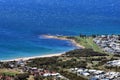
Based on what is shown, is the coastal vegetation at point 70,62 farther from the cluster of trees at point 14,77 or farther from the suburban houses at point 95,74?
the cluster of trees at point 14,77

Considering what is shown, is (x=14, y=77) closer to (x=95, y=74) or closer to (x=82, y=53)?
(x=95, y=74)

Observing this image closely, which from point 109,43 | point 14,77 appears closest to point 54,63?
point 14,77

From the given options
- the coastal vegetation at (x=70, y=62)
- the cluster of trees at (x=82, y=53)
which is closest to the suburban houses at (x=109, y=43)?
the coastal vegetation at (x=70, y=62)

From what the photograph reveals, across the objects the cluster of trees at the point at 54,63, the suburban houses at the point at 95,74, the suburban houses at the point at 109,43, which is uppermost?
the suburban houses at the point at 109,43

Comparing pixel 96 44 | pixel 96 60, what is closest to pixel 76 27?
pixel 96 44

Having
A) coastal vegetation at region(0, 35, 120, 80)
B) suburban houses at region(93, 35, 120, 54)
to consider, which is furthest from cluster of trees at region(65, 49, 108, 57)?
suburban houses at region(93, 35, 120, 54)

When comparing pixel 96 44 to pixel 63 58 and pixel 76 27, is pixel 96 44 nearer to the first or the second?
pixel 63 58

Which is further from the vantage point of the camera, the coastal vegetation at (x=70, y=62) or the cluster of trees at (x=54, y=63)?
the cluster of trees at (x=54, y=63)

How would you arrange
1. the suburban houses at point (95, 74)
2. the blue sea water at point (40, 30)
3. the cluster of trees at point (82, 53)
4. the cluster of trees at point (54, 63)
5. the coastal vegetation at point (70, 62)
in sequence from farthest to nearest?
1. the blue sea water at point (40, 30)
2. the cluster of trees at point (82, 53)
3. the cluster of trees at point (54, 63)
4. the coastal vegetation at point (70, 62)
5. the suburban houses at point (95, 74)

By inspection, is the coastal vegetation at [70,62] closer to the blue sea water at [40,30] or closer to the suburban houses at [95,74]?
the suburban houses at [95,74]

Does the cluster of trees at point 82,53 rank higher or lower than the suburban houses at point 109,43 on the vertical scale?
lower

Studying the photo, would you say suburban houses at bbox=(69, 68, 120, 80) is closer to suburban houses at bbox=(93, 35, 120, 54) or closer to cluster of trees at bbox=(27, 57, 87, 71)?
cluster of trees at bbox=(27, 57, 87, 71)

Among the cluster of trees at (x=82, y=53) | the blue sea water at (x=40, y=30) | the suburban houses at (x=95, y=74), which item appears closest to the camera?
the suburban houses at (x=95, y=74)
